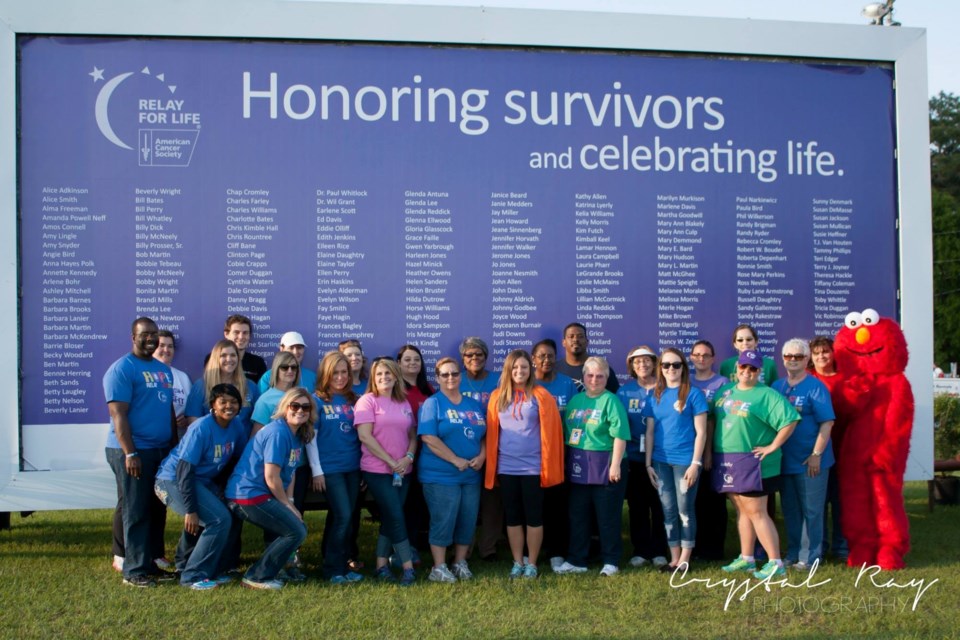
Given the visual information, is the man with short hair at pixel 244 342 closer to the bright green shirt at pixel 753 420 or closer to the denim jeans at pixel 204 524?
the denim jeans at pixel 204 524

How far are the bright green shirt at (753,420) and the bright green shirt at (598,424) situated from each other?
0.63 m

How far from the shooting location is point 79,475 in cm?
500

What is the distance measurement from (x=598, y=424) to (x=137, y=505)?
9.59ft

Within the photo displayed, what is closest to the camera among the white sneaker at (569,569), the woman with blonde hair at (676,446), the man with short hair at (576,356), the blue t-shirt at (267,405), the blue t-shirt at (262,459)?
the blue t-shirt at (262,459)

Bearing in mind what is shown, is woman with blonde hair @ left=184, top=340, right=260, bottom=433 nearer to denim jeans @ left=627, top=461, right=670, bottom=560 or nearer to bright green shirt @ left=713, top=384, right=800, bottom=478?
denim jeans @ left=627, top=461, right=670, bottom=560

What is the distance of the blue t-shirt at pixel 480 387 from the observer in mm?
5047

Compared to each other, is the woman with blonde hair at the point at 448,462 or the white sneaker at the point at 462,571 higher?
the woman with blonde hair at the point at 448,462

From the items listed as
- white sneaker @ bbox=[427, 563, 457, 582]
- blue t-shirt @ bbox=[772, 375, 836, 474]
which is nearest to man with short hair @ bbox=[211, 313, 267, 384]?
white sneaker @ bbox=[427, 563, 457, 582]

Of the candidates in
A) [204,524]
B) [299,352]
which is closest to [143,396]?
[204,524]

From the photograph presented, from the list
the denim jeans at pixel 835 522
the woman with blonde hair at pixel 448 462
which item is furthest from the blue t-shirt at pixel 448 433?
the denim jeans at pixel 835 522

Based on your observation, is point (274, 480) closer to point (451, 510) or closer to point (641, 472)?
point (451, 510)

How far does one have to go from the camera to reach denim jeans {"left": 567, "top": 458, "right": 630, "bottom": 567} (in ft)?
16.1

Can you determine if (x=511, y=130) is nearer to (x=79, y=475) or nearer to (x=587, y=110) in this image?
(x=587, y=110)

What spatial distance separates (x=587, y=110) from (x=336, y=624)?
3852 mm
